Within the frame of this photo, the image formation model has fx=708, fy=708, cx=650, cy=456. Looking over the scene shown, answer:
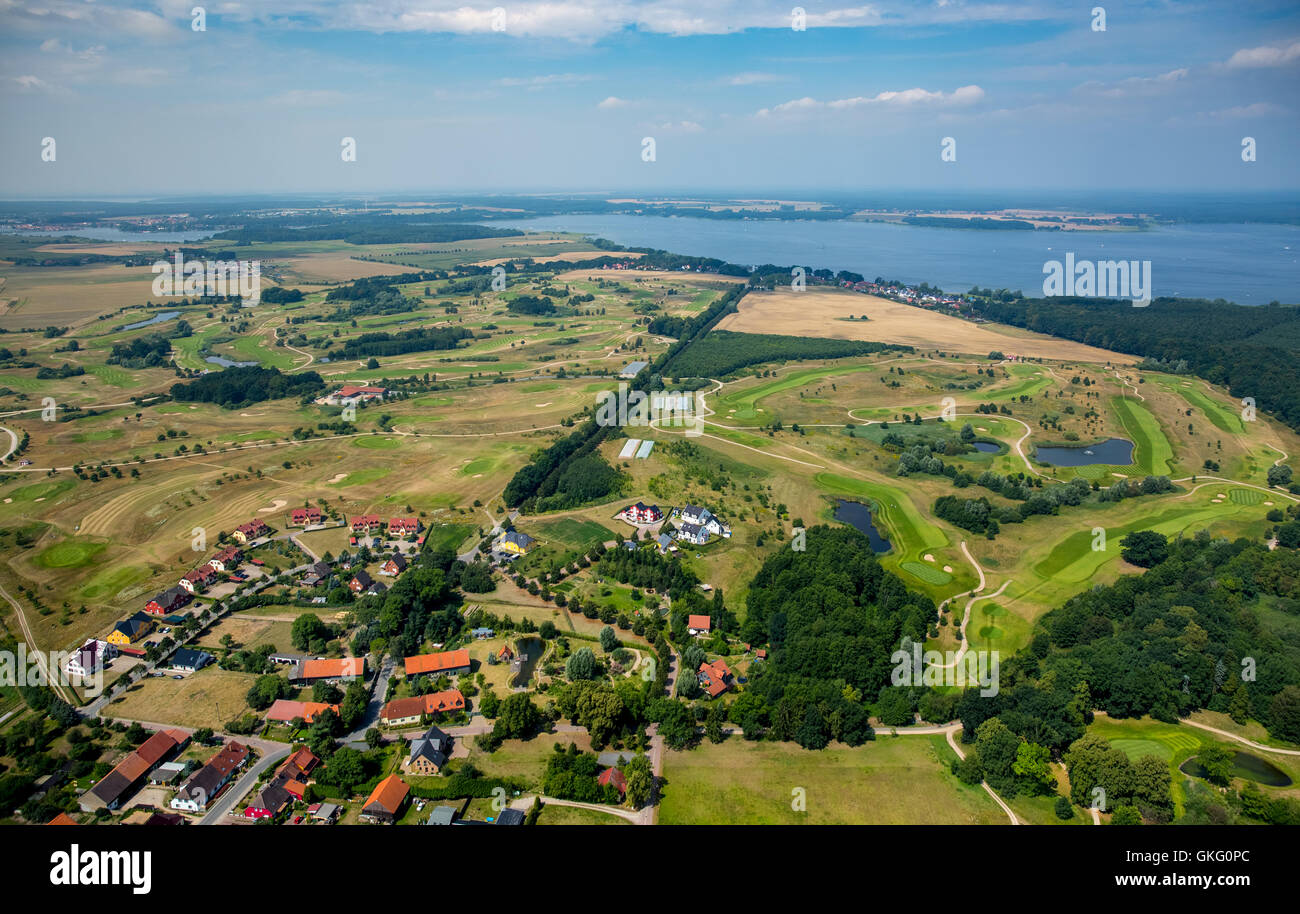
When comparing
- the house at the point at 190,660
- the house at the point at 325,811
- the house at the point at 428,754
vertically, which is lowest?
the house at the point at 325,811

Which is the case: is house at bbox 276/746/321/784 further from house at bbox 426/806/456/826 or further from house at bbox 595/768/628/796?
house at bbox 595/768/628/796

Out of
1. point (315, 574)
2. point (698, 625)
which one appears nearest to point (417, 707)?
point (698, 625)

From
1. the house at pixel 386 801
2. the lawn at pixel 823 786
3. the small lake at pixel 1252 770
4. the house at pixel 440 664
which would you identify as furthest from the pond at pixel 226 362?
the small lake at pixel 1252 770

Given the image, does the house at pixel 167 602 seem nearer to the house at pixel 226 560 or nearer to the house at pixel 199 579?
the house at pixel 199 579

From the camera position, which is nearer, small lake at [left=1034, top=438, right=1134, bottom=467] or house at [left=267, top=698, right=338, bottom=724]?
house at [left=267, top=698, right=338, bottom=724]

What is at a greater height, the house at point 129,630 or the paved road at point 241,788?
the house at point 129,630

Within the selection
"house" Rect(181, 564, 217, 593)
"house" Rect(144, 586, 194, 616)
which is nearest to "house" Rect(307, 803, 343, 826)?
"house" Rect(144, 586, 194, 616)
